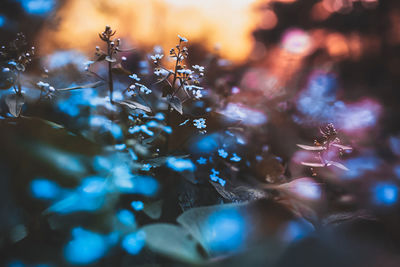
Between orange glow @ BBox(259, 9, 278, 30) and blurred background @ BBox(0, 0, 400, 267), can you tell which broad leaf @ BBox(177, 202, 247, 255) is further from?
orange glow @ BBox(259, 9, 278, 30)

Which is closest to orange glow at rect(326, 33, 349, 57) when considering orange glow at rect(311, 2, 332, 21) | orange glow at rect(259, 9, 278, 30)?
orange glow at rect(311, 2, 332, 21)

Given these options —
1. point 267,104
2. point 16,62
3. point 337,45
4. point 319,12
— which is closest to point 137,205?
point 16,62

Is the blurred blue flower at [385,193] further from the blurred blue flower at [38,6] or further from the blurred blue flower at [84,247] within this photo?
the blurred blue flower at [38,6]

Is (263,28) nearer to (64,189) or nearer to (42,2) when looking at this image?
(42,2)

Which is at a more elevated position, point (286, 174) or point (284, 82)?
point (284, 82)

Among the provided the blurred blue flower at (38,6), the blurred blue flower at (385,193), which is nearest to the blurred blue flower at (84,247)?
the blurred blue flower at (385,193)

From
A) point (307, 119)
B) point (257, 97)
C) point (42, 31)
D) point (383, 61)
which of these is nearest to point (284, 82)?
point (257, 97)

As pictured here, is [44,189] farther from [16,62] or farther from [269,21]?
[269,21]
